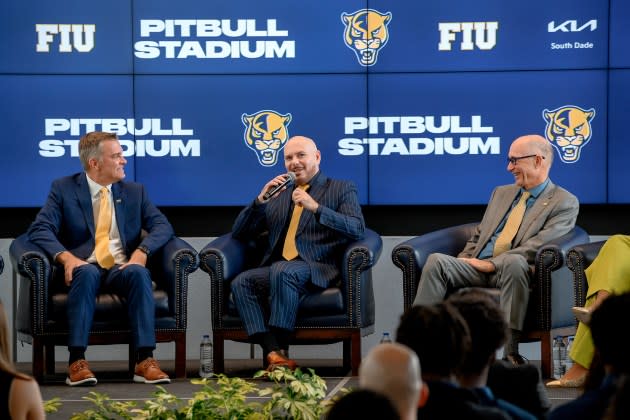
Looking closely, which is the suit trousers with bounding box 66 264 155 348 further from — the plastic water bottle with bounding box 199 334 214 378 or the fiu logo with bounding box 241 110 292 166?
the fiu logo with bounding box 241 110 292 166

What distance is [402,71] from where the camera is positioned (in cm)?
645

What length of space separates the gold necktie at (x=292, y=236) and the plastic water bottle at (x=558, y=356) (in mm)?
1368

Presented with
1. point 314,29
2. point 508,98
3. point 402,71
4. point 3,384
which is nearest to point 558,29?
point 508,98

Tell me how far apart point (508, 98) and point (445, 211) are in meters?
0.74

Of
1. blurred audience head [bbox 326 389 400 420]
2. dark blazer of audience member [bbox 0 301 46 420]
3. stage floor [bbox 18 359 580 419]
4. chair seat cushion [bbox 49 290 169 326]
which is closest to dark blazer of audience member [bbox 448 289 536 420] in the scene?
blurred audience head [bbox 326 389 400 420]

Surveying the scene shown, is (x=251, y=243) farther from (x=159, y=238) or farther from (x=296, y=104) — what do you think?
(x=296, y=104)

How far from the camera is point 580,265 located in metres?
5.14

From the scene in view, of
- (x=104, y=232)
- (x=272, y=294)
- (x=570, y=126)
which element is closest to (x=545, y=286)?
(x=272, y=294)

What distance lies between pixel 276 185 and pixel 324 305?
624 mm

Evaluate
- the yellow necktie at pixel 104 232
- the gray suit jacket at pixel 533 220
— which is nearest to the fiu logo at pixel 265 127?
the yellow necktie at pixel 104 232

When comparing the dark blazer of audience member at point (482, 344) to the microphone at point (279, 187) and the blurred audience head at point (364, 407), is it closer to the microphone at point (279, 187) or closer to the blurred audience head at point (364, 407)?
the blurred audience head at point (364, 407)

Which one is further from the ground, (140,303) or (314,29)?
(314,29)

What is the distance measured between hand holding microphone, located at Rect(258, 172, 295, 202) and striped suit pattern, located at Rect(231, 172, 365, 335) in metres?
0.19

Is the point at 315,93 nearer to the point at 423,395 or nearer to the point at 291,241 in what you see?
the point at 291,241
